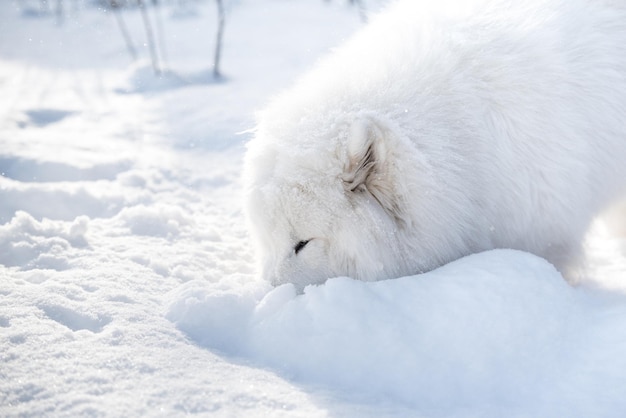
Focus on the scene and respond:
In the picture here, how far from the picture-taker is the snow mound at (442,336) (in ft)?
5.20

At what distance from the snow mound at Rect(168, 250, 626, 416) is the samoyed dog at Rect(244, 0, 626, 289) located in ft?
1.01

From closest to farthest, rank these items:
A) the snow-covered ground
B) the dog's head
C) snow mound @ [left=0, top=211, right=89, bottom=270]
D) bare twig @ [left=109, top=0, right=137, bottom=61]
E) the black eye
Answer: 1. the snow-covered ground
2. the dog's head
3. the black eye
4. snow mound @ [left=0, top=211, right=89, bottom=270]
5. bare twig @ [left=109, top=0, right=137, bottom=61]

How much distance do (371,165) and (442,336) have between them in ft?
2.61

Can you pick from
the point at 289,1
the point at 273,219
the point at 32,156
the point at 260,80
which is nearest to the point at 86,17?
the point at 289,1

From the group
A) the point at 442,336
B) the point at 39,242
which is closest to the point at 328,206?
the point at 442,336

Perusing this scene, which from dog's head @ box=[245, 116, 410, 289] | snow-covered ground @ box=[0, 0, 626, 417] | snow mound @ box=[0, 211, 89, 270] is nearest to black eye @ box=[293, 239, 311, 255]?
dog's head @ box=[245, 116, 410, 289]

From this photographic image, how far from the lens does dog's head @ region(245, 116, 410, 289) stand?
2191 millimetres

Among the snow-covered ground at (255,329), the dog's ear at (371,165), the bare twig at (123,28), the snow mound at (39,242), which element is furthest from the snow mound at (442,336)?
the bare twig at (123,28)

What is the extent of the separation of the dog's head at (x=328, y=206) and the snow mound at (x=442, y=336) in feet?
0.90

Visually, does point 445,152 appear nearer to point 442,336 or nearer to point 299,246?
point 299,246

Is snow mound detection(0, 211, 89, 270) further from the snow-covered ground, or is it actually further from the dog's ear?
the dog's ear

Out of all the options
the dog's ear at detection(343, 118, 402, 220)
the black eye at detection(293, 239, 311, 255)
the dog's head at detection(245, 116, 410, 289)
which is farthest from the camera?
the black eye at detection(293, 239, 311, 255)

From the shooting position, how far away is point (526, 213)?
2391 mm

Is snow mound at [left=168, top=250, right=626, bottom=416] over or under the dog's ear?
under
